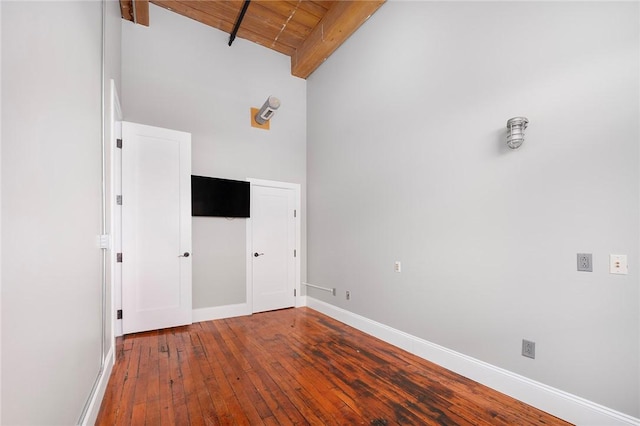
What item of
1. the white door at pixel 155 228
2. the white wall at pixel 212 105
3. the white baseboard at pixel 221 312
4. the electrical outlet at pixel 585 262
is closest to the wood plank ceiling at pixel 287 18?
the white wall at pixel 212 105

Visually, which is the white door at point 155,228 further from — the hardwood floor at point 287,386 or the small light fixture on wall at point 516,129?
the small light fixture on wall at point 516,129

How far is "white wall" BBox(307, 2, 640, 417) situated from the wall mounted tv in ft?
6.13

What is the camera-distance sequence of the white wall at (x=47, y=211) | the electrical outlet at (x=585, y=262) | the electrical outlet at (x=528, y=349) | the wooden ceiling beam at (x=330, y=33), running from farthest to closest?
the wooden ceiling beam at (x=330, y=33)
the electrical outlet at (x=528, y=349)
the electrical outlet at (x=585, y=262)
the white wall at (x=47, y=211)

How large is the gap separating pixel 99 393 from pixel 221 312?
7.24 ft

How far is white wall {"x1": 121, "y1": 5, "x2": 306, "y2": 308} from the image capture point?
4.02 meters

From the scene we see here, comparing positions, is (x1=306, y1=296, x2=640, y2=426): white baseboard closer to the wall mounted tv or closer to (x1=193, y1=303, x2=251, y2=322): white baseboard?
(x1=193, y1=303, x2=251, y2=322): white baseboard

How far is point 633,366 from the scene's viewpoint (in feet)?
5.87

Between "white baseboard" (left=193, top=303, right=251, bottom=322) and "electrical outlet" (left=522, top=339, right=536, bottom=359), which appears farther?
"white baseboard" (left=193, top=303, right=251, bottom=322)

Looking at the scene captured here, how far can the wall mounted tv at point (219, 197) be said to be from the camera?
4176mm

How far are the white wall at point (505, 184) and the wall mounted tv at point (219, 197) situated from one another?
1.87 m

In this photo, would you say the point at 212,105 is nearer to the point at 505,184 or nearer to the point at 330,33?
the point at 330,33

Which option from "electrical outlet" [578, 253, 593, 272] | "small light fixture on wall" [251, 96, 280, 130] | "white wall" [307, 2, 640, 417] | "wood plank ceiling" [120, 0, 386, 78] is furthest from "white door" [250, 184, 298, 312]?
"electrical outlet" [578, 253, 593, 272]

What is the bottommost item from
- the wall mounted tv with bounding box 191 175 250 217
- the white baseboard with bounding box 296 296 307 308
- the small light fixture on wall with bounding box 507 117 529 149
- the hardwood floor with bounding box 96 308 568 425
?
the white baseboard with bounding box 296 296 307 308

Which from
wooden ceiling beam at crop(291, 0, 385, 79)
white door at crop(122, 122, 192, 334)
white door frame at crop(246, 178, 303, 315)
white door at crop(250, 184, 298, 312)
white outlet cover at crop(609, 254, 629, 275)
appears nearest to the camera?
white outlet cover at crop(609, 254, 629, 275)
